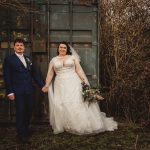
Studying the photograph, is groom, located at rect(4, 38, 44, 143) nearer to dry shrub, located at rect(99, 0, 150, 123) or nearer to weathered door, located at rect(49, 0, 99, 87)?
weathered door, located at rect(49, 0, 99, 87)

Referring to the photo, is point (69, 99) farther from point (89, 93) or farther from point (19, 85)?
point (19, 85)

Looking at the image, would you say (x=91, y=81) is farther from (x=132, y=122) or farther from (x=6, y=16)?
(x=6, y=16)

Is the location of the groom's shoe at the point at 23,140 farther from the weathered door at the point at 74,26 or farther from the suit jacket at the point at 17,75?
the weathered door at the point at 74,26

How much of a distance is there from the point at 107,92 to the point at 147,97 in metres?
1.25

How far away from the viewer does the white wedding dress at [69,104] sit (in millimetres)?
8344

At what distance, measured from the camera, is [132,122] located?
9781 mm

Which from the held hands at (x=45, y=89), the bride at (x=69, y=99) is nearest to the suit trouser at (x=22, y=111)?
the held hands at (x=45, y=89)

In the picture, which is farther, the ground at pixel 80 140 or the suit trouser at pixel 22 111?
the suit trouser at pixel 22 111

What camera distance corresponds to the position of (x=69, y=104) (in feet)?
27.7

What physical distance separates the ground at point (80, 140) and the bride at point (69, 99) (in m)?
0.19

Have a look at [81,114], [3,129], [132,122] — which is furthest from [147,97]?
[3,129]

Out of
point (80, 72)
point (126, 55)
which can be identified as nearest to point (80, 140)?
point (80, 72)

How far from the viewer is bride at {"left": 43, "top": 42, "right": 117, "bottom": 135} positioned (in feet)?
27.4

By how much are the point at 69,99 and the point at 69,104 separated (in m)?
0.11
